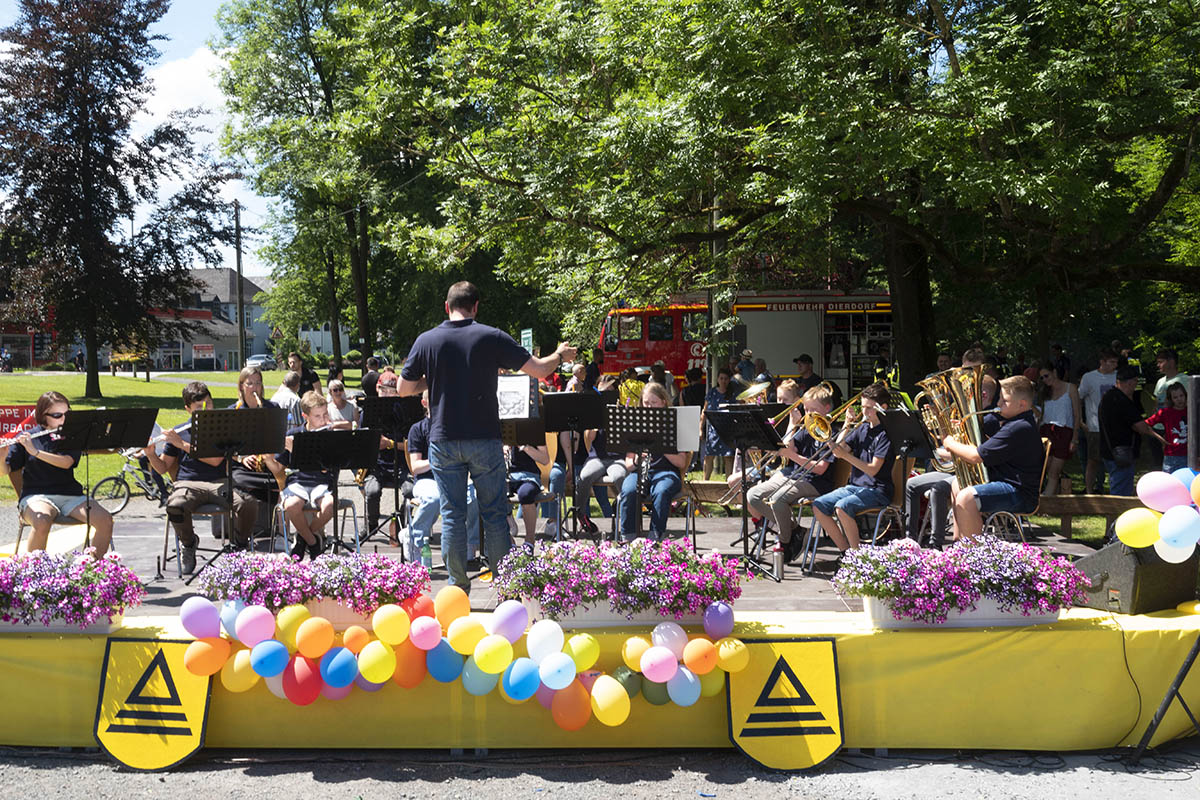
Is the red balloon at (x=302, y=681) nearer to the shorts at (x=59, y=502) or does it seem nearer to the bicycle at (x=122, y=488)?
the shorts at (x=59, y=502)

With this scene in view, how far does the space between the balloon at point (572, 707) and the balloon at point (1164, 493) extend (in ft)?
8.62

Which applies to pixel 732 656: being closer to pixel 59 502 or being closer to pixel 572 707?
pixel 572 707

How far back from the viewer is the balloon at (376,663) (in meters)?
4.53

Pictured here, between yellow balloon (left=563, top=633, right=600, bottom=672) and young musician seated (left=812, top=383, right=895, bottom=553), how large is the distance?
3724 millimetres

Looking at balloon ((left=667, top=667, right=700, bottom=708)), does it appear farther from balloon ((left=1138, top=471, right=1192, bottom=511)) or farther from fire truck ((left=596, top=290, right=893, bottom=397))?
fire truck ((left=596, top=290, right=893, bottom=397))

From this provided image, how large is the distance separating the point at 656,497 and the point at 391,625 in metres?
4.35

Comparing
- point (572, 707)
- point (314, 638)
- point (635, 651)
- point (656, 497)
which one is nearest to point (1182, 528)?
point (635, 651)

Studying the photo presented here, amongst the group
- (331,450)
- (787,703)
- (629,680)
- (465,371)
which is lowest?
(787,703)

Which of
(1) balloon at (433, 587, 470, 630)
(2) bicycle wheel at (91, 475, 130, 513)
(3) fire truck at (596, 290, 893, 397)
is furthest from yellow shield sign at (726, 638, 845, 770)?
(3) fire truck at (596, 290, 893, 397)

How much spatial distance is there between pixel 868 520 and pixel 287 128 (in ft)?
52.3

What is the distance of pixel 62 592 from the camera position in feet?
15.5

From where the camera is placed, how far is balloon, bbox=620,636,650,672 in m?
4.61

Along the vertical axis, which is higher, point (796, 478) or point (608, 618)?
point (796, 478)

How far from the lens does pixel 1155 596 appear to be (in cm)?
504
